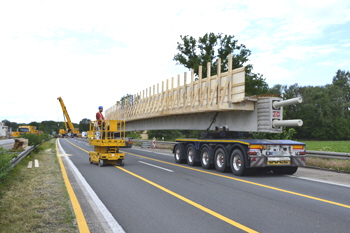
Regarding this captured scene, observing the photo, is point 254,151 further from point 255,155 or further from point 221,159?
point 221,159

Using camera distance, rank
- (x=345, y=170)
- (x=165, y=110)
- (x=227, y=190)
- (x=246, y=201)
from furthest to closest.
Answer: (x=165, y=110), (x=345, y=170), (x=227, y=190), (x=246, y=201)

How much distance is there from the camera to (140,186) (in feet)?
30.6

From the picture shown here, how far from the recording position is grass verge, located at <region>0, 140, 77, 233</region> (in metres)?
5.25

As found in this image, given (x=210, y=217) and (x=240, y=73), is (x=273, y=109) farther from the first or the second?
(x=210, y=217)

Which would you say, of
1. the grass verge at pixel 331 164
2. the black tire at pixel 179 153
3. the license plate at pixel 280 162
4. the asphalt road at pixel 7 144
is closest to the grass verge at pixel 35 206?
the license plate at pixel 280 162

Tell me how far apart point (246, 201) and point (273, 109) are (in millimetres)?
5977

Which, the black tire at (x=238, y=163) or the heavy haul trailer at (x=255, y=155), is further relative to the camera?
the black tire at (x=238, y=163)

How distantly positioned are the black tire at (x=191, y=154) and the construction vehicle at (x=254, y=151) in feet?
1.23

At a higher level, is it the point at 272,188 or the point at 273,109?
the point at 273,109

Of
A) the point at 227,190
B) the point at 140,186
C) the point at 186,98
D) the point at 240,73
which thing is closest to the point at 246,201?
the point at 227,190

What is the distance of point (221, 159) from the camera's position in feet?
42.6

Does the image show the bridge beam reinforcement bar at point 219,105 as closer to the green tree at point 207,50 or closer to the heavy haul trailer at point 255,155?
the heavy haul trailer at point 255,155

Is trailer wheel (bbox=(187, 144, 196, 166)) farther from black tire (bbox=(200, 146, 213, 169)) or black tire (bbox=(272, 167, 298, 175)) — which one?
black tire (bbox=(272, 167, 298, 175))

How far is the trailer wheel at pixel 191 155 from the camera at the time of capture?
49.4 feet
